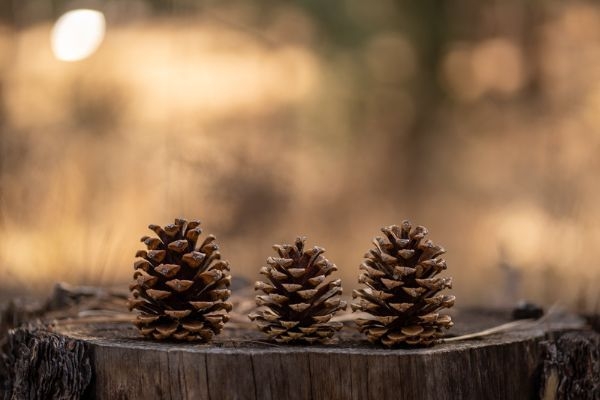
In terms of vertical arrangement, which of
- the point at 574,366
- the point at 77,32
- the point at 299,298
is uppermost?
the point at 77,32

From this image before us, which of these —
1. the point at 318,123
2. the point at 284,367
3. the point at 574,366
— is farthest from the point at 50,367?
the point at 318,123

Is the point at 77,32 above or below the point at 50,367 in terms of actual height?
above

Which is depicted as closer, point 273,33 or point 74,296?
point 74,296

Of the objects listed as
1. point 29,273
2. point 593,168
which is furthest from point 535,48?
point 29,273

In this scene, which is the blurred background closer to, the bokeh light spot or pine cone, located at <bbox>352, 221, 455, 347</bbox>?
the bokeh light spot

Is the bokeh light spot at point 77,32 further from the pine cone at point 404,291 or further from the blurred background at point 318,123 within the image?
the pine cone at point 404,291

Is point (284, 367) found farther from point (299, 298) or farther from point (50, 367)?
point (50, 367)

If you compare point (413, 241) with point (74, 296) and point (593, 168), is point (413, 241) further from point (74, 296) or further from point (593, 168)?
point (593, 168)
